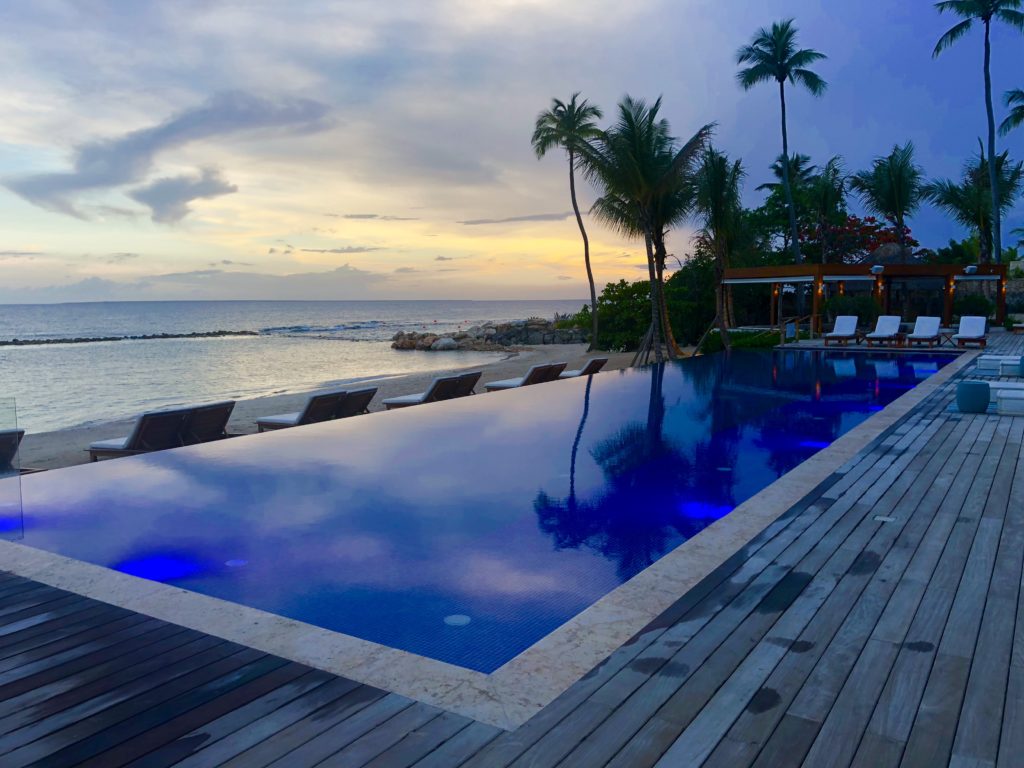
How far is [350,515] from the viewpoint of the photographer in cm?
574

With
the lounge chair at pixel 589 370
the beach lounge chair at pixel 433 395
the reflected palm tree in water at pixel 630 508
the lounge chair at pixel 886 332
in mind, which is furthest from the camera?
the lounge chair at pixel 886 332

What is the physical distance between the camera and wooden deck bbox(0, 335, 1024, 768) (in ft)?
7.53

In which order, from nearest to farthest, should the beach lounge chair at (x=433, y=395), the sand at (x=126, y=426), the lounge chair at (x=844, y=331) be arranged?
the sand at (x=126, y=426) → the beach lounge chair at (x=433, y=395) → the lounge chair at (x=844, y=331)

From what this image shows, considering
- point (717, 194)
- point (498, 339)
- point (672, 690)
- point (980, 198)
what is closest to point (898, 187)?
point (980, 198)

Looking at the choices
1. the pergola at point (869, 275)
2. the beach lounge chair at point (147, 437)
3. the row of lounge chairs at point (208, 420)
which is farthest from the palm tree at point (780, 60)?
the beach lounge chair at point (147, 437)

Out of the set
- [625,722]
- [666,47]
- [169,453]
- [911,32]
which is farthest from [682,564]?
[911,32]

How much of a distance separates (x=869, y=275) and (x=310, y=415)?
19.2m

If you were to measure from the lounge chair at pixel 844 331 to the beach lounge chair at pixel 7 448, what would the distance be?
733 inches

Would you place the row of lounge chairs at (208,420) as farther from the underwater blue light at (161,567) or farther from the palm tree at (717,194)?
the palm tree at (717,194)

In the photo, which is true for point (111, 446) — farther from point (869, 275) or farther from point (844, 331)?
point (869, 275)

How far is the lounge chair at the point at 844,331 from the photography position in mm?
19500

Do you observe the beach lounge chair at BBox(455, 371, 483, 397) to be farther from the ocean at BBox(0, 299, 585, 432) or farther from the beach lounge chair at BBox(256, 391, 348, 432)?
the ocean at BBox(0, 299, 585, 432)

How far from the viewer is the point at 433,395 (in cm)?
1148

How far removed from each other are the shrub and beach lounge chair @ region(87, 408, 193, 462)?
2626cm
